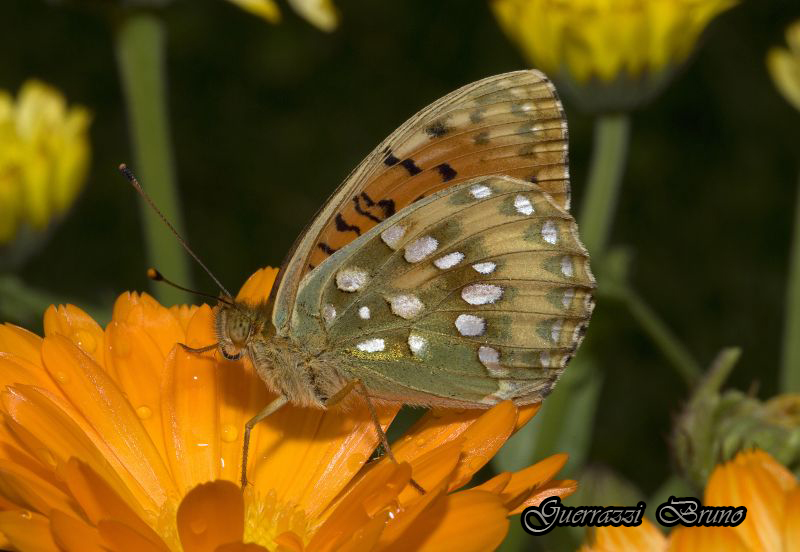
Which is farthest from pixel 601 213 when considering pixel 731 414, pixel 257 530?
pixel 257 530

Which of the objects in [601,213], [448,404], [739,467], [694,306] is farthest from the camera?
[694,306]

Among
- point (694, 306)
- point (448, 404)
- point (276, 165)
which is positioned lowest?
point (694, 306)

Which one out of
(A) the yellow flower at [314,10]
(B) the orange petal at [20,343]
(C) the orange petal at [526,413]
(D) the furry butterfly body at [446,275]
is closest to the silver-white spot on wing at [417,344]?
(D) the furry butterfly body at [446,275]

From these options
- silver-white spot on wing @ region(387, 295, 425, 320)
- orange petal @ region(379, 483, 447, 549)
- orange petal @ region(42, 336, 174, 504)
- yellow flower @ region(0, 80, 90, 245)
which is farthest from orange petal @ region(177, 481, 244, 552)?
yellow flower @ region(0, 80, 90, 245)

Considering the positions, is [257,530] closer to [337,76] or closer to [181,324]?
[181,324]

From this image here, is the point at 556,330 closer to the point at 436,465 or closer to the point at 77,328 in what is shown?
the point at 436,465

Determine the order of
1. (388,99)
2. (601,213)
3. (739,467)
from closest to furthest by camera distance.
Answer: (739,467) → (601,213) → (388,99)

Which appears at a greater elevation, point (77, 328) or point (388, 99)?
point (77, 328)
